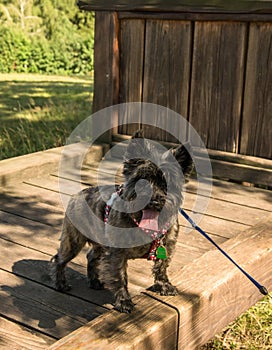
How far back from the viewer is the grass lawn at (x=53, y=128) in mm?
3922

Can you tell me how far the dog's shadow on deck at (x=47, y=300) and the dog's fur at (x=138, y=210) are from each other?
415 mm

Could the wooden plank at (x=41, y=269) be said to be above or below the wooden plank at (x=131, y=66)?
below

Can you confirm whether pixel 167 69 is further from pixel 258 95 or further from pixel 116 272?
pixel 116 272

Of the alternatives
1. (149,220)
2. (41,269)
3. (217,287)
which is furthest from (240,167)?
(149,220)

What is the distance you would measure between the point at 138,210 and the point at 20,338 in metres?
1.15

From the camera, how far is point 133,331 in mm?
2848

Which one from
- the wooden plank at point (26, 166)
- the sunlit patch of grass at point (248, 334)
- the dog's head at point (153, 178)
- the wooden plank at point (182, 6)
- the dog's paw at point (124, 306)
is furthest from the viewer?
the wooden plank at point (26, 166)

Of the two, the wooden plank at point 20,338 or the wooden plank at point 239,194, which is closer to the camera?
the wooden plank at point 20,338

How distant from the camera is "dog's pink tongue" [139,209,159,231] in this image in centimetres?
299

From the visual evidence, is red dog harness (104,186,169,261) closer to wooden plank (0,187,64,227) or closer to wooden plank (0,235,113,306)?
wooden plank (0,235,113,306)

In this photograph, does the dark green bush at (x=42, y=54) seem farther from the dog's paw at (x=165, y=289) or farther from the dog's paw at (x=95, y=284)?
the dog's paw at (x=165, y=289)

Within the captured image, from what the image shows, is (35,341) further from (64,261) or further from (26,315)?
(64,261)

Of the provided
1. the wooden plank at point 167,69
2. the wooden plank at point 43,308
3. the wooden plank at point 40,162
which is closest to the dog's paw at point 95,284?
the wooden plank at point 43,308

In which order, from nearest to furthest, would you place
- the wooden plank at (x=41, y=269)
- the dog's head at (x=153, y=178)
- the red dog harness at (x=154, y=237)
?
1. the dog's head at (x=153, y=178)
2. the red dog harness at (x=154, y=237)
3. the wooden plank at (x=41, y=269)
